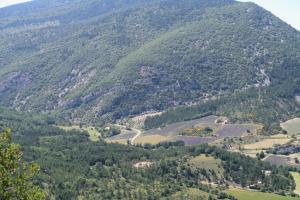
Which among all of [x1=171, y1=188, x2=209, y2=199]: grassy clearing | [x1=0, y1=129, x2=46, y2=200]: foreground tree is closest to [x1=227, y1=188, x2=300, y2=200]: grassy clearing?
[x1=171, y1=188, x2=209, y2=199]: grassy clearing

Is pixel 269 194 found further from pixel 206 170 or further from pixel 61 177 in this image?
pixel 61 177

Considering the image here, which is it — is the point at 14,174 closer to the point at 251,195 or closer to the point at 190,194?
the point at 190,194

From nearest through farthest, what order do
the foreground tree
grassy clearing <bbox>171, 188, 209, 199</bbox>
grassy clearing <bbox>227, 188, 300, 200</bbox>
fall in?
the foreground tree → grassy clearing <bbox>171, 188, 209, 199</bbox> → grassy clearing <bbox>227, 188, 300, 200</bbox>

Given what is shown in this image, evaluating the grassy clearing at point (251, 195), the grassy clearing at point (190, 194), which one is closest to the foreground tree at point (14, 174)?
the grassy clearing at point (190, 194)

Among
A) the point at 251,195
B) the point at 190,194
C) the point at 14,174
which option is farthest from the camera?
the point at 251,195

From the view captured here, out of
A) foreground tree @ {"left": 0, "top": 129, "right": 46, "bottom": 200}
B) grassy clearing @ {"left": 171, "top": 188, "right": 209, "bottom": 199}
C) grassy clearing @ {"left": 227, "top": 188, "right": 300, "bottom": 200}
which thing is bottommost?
grassy clearing @ {"left": 227, "top": 188, "right": 300, "bottom": 200}

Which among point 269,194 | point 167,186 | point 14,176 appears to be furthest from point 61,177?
point 14,176

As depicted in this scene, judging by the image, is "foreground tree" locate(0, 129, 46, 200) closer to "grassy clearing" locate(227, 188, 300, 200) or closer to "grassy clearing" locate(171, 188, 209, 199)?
"grassy clearing" locate(171, 188, 209, 199)

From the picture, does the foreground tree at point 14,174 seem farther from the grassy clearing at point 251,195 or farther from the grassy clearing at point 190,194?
the grassy clearing at point 251,195

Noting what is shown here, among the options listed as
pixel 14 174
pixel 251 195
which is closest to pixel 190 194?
pixel 251 195
